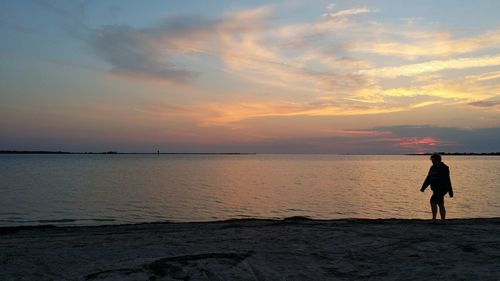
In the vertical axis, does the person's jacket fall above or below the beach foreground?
above

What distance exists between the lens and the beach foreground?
724cm

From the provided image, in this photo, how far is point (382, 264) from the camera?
7891mm

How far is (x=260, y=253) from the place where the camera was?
8.77 m

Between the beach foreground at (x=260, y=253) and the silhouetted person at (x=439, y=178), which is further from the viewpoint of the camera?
the silhouetted person at (x=439, y=178)

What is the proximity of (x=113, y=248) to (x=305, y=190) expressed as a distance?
30560 millimetres

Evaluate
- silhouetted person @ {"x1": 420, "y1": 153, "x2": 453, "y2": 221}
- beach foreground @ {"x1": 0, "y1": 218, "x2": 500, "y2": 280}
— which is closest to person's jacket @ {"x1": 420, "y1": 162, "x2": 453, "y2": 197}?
silhouetted person @ {"x1": 420, "y1": 153, "x2": 453, "y2": 221}

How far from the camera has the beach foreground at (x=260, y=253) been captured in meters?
7.24

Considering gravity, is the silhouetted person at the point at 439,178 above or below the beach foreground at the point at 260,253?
above

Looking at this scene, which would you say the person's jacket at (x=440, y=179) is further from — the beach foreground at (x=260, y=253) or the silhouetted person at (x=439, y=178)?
the beach foreground at (x=260, y=253)

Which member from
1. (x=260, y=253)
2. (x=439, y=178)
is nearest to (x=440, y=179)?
(x=439, y=178)

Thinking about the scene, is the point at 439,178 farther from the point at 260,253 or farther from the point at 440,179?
the point at 260,253

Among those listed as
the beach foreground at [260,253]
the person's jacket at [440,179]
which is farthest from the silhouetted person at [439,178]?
the beach foreground at [260,253]

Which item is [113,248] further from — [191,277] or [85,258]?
[191,277]

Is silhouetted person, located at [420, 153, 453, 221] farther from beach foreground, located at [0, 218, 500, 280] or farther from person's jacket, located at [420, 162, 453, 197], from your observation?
beach foreground, located at [0, 218, 500, 280]
